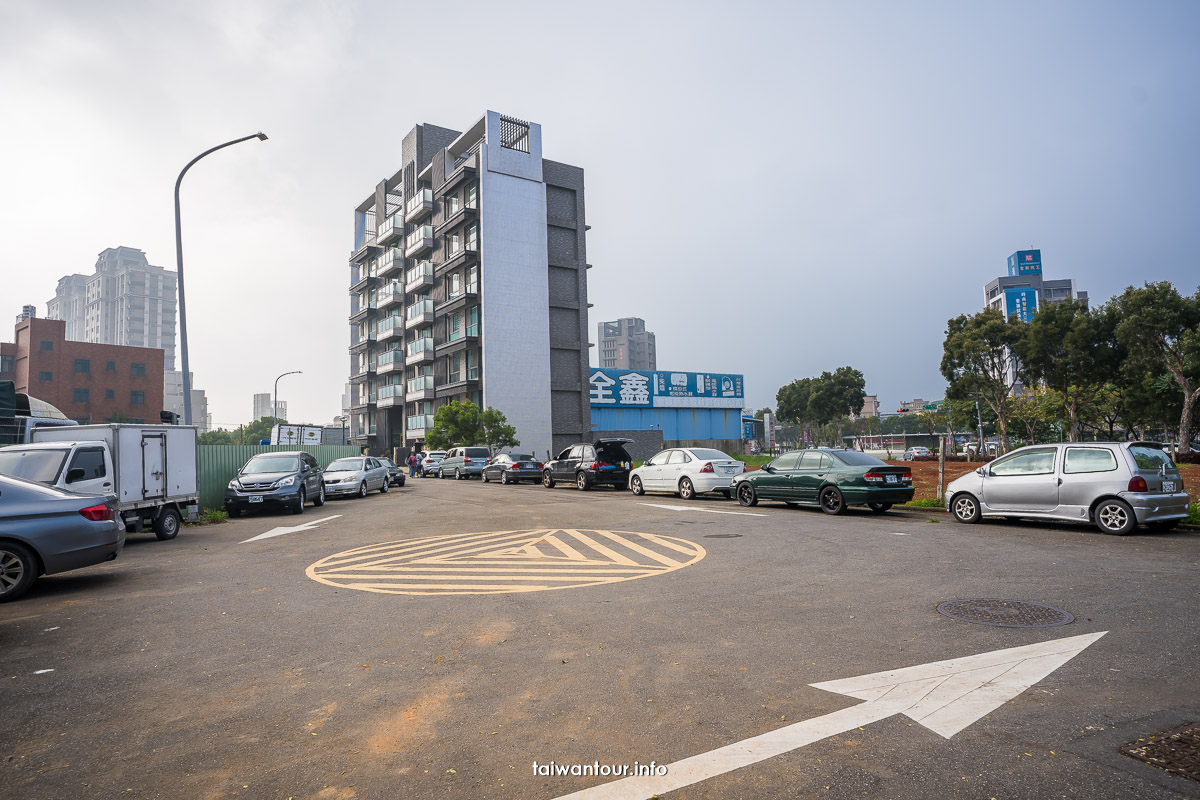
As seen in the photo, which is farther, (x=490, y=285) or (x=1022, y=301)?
(x=1022, y=301)

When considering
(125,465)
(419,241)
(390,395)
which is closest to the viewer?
(125,465)

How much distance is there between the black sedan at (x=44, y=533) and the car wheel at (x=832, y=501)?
1274cm

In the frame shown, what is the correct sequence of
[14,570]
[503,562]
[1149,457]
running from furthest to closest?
[1149,457]
[503,562]
[14,570]

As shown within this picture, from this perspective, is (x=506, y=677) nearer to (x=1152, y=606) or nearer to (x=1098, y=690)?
(x=1098, y=690)

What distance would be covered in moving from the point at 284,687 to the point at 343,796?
167 cm

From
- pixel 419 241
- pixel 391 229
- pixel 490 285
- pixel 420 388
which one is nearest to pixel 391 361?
pixel 420 388

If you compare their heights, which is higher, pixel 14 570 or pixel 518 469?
pixel 14 570

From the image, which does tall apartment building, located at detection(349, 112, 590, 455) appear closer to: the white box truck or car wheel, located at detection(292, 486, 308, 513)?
car wheel, located at detection(292, 486, 308, 513)

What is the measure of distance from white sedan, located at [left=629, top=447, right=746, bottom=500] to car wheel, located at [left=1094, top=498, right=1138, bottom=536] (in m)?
8.80

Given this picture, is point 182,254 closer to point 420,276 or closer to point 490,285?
point 490,285

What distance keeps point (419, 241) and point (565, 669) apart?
54498 mm

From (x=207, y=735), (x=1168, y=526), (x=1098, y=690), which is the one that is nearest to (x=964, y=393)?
(x=1168, y=526)

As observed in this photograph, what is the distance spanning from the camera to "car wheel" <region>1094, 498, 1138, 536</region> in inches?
406

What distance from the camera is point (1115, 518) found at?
10.5 metres
